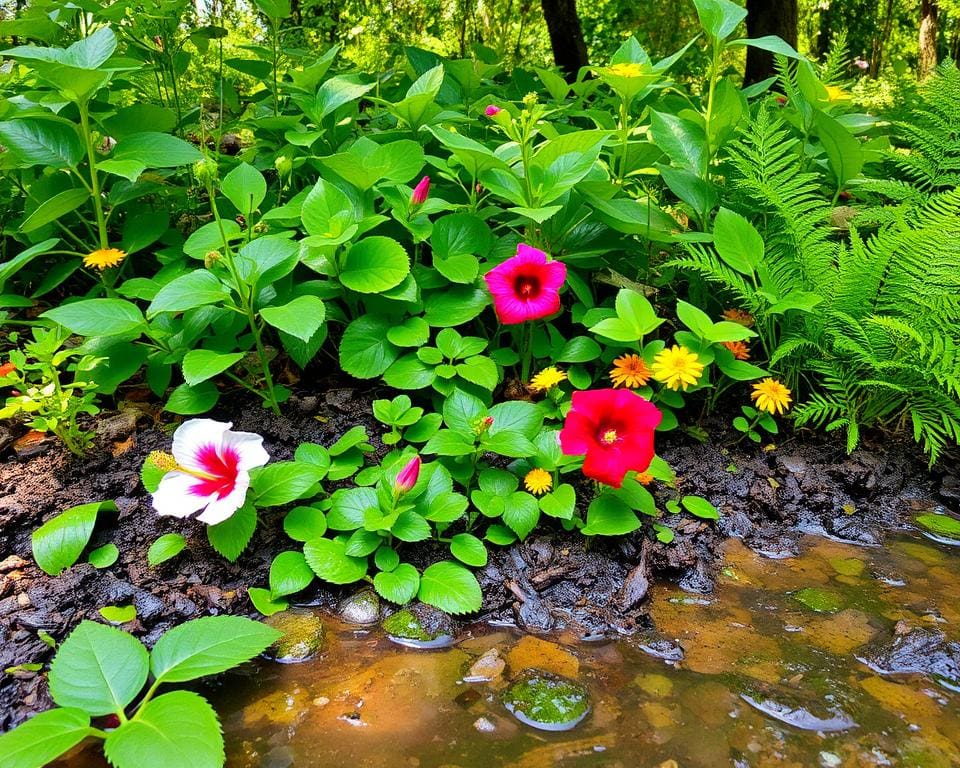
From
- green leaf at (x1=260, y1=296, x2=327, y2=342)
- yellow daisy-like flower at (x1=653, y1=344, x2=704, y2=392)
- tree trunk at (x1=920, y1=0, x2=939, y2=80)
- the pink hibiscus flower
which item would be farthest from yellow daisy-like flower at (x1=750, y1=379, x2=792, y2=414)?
tree trunk at (x1=920, y1=0, x2=939, y2=80)

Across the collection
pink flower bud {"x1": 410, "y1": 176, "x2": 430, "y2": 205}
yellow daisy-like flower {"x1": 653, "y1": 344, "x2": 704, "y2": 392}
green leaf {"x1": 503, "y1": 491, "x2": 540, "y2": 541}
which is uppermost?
pink flower bud {"x1": 410, "y1": 176, "x2": 430, "y2": 205}

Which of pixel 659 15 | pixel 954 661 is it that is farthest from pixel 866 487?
pixel 659 15

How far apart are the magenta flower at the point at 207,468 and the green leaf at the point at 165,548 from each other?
78 millimetres

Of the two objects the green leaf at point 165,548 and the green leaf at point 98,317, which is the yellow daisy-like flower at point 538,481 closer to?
the green leaf at point 165,548

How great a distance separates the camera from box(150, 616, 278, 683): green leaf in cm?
110

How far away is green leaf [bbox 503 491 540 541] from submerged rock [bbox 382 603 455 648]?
0.89 feet

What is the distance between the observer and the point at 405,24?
8.04 metres

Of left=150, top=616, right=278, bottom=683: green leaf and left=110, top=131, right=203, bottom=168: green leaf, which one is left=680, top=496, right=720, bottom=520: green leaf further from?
left=110, top=131, right=203, bottom=168: green leaf

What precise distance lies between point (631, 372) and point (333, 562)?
3.15 ft

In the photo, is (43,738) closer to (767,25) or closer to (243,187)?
(243,187)

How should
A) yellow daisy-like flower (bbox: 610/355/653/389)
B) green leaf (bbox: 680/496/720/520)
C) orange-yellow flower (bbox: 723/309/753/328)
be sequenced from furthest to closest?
1. orange-yellow flower (bbox: 723/309/753/328)
2. yellow daisy-like flower (bbox: 610/355/653/389)
3. green leaf (bbox: 680/496/720/520)

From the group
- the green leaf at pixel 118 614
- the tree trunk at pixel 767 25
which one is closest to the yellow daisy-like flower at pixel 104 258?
the green leaf at pixel 118 614

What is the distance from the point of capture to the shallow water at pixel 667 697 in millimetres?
1067

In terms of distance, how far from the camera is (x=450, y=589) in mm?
1412
